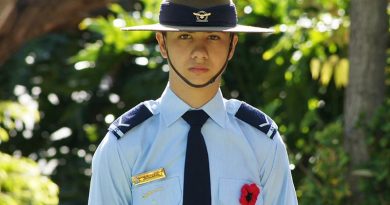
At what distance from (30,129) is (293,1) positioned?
8.03 feet

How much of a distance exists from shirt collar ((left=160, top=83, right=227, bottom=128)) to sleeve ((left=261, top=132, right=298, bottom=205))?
207mm

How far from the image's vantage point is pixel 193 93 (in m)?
3.79

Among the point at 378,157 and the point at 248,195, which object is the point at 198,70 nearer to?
the point at 248,195

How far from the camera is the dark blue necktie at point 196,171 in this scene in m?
3.67

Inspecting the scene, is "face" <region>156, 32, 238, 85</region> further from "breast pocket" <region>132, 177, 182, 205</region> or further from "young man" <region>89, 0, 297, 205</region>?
"breast pocket" <region>132, 177, 182, 205</region>

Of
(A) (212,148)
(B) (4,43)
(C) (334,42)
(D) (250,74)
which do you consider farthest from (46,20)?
(A) (212,148)

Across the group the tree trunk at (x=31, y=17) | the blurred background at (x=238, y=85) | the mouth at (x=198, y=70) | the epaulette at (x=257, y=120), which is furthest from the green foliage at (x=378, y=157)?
the mouth at (x=198, y=70)

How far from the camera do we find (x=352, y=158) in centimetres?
655

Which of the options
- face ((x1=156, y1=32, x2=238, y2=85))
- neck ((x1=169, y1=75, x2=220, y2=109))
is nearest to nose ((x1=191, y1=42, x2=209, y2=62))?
face ((x1=156, y1=32, x2=238, y2=85))

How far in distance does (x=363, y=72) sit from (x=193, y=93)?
2.94 meters

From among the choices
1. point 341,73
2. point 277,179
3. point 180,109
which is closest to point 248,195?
point 277,179

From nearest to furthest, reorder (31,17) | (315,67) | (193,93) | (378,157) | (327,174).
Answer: (193,93)
(378,157)
(327,174)
(315,67)
(31,17)

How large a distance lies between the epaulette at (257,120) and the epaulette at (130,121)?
0.32 metres

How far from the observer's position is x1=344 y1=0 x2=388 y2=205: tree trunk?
21.3 ft
